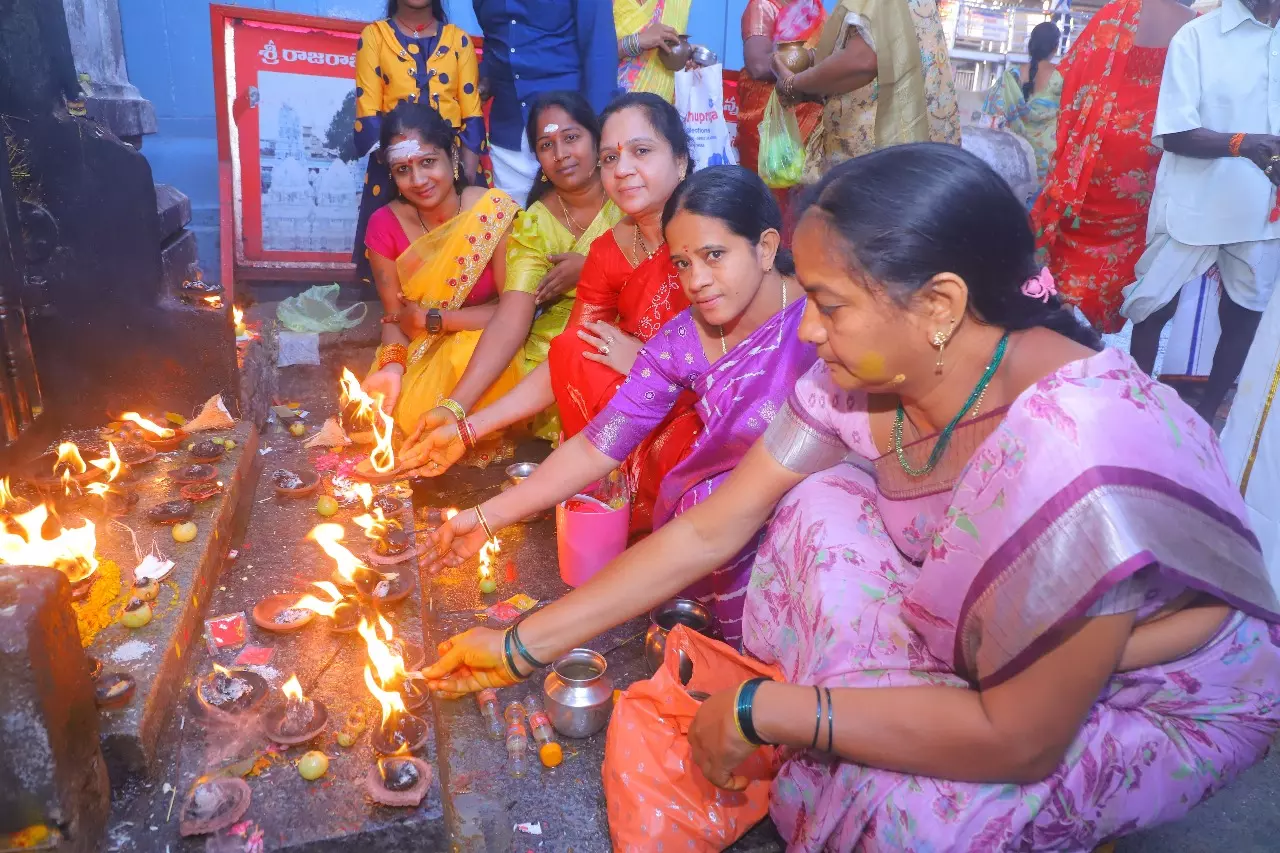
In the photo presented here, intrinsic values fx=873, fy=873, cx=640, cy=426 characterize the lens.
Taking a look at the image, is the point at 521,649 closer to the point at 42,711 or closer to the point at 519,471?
the point at 42,711

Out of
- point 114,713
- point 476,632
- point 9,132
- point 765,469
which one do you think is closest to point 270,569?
point 114,713

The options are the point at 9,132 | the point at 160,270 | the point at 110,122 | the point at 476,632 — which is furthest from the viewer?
the point at 110,122

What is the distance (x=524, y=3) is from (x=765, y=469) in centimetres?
425

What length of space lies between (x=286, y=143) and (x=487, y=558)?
459 cm

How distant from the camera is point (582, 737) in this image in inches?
107

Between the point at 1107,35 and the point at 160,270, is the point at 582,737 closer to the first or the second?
the point at 160,270

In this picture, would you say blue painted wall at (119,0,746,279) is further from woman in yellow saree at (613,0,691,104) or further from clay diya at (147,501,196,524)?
clay diya at (147,501,196,524)

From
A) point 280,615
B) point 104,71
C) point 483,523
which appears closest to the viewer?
point 280,615

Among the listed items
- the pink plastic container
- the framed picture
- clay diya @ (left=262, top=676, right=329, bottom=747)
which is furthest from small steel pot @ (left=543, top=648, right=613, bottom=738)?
the framed picture

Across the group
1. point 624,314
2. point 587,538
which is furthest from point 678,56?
point 587,538

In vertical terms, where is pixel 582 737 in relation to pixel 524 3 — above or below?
below

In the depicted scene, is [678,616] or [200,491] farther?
[200,491]

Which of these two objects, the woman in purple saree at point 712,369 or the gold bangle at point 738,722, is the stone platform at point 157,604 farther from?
the gold bangle at point 738,722

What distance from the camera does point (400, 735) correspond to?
2.38 metres
